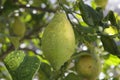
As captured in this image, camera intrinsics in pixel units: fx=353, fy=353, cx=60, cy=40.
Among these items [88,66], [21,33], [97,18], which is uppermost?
[97,18]

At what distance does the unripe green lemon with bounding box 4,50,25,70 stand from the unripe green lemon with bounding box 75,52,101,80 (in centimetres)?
22

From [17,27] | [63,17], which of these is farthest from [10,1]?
[63,17]

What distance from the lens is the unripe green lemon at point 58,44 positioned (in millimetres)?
822

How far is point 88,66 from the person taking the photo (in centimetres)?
99

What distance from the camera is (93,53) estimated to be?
1052mm

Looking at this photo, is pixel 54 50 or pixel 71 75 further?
pixel 71 75

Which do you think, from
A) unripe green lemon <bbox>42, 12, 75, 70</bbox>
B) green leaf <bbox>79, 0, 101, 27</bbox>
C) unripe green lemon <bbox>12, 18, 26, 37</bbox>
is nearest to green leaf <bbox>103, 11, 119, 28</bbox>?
green leaf <bbox>79, 0, 101, 27</bbox>

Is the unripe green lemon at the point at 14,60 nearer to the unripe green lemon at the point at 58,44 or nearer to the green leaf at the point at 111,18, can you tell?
the unripe green lemon at the point at 58,44

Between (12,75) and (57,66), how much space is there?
0.35ft

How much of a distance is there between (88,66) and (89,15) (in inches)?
6.2

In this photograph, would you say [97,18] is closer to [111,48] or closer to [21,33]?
[111,48]

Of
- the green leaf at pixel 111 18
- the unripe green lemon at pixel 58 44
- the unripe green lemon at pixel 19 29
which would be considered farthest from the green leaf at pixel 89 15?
the unripe green lemon at pixel 19 29

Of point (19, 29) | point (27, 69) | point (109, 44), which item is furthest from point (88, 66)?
point (19, 29)

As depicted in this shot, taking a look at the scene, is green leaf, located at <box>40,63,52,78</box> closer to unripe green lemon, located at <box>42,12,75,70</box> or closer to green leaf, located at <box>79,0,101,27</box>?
green leaf, located at <box>79,0,101,27</box>
